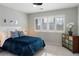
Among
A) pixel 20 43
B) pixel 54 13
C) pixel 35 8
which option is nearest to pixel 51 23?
pixel 54 13

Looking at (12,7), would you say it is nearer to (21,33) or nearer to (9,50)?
(21,33)

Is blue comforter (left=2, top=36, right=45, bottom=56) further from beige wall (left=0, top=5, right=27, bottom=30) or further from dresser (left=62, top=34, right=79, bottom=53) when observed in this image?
dresser (left=62, top=34, right=79, bottom=53)

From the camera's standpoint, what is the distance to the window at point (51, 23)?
1408 millimetres

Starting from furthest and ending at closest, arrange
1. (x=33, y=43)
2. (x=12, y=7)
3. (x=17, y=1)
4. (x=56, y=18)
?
(x=33, y=43) < (x=56, y=18) < (x=12, y=7) < (x=17, y=1)

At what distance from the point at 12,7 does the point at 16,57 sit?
0.82 meters

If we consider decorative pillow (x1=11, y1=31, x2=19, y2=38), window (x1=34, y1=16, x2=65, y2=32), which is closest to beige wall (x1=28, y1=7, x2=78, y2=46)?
window (x1=34, y1=16, x2=65, y2=32)

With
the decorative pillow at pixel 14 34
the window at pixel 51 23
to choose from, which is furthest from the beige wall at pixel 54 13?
the decorative pillow at pixel 14 34

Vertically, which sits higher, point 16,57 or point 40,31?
point 40,31

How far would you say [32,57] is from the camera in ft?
4.47

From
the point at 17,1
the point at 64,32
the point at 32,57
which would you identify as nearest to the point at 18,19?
the point at 17,1

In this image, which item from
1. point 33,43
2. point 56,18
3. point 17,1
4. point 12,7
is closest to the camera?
point 17,1

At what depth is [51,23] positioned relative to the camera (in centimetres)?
142

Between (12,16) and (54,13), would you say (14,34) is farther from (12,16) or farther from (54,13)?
(54,13)

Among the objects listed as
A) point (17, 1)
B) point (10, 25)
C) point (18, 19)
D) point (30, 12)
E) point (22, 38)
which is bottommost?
point (22, 38)
